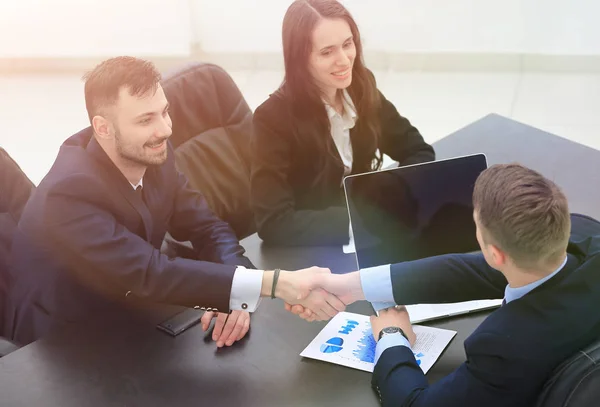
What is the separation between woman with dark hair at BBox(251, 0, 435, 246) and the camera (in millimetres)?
1973

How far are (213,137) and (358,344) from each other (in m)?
1.25

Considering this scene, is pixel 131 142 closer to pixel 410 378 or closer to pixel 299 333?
pixel 299 333

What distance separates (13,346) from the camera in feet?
5.55

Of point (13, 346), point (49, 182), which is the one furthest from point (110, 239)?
point (13, 346)

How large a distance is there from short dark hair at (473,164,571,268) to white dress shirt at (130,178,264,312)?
0.66 m

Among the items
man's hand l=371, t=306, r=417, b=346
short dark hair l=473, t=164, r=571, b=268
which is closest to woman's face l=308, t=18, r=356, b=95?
man's hand l=371, t=306, r=417, b=346

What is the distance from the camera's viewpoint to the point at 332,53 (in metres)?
2.12

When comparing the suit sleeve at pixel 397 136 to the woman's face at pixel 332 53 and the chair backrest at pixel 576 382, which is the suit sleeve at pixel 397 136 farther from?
the chair backrest at pixel 576 382

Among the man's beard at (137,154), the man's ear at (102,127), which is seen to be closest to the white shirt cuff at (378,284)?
the man's beard at (137,154)

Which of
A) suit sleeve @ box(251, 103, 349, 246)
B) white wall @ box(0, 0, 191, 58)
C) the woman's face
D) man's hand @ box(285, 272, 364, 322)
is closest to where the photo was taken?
man's hand @ box(285, 272, 364, 322)

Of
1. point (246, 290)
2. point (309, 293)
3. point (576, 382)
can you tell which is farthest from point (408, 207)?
point (576, 382)

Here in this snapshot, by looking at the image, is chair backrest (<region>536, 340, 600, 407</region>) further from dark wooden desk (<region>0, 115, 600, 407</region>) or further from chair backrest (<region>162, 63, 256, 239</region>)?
chair backrest (<region>162, 63, 256, 239</region>)

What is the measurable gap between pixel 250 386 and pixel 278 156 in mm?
920

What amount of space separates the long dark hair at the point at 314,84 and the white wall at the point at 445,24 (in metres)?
2.94
